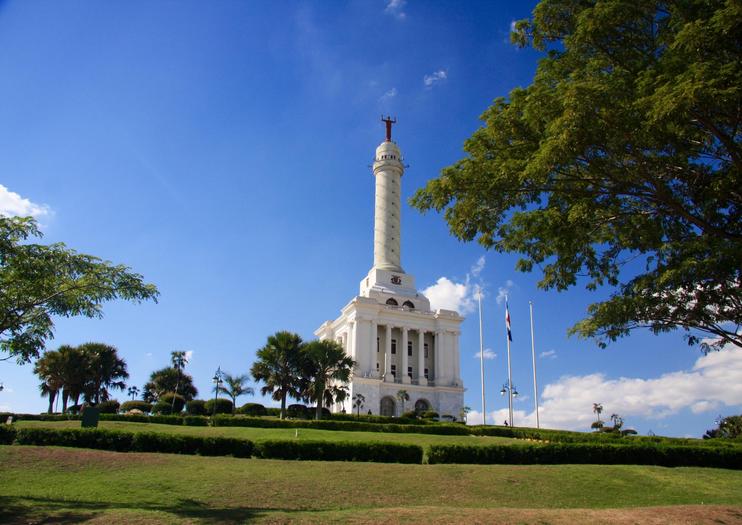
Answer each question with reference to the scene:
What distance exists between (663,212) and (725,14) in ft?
18.4

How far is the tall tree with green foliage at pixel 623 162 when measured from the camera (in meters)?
14.1

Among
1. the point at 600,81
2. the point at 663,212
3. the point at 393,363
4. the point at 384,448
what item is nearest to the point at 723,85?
the point at 600,81

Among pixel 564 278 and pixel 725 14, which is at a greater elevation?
pixel 725 14

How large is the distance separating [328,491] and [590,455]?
13169 millimetres

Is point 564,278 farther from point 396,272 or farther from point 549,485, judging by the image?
point 396,272

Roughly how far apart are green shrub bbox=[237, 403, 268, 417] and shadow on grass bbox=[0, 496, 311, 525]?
34.5 meters

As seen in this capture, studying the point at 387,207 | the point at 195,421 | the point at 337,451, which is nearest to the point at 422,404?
the point at 387,207

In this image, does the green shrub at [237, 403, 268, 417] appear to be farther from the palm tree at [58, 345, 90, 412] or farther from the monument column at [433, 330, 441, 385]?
the monument column at [433, 330, 441, 385]

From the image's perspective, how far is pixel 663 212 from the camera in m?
16.8

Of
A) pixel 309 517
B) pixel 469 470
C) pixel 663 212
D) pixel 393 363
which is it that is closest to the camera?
pixel 309 517

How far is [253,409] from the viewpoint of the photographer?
5031cm

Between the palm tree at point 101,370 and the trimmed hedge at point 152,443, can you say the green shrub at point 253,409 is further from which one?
the trimmed hedge at point 152,443

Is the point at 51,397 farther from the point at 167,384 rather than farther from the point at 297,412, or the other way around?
the point at 297,412

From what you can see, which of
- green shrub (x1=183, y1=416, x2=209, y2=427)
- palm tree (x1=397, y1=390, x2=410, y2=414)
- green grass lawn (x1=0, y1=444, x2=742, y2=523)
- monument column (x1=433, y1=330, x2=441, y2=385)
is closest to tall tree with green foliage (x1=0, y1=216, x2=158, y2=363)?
green grass lawn (x1=0, y1=444, x2=742, y2=523)
